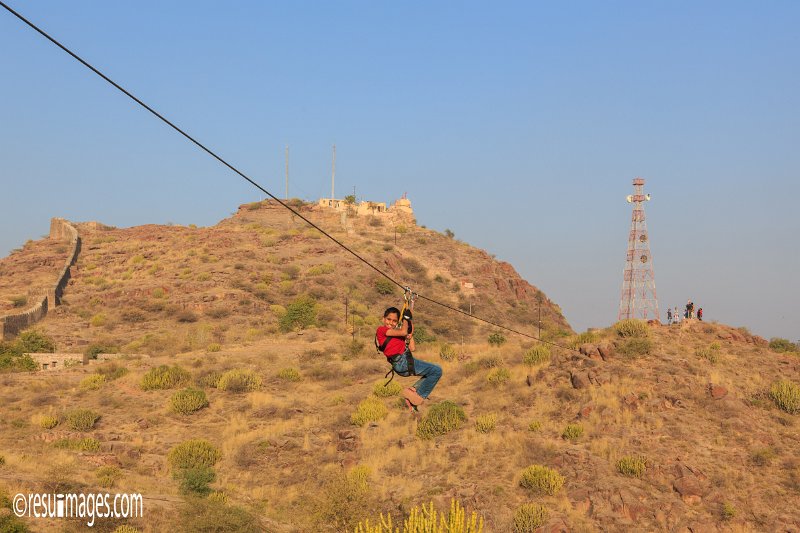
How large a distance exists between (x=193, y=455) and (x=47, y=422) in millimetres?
8105

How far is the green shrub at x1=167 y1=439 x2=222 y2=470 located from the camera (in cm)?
3138

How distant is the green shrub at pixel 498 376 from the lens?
126ft

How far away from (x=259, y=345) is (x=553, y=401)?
26.8 m

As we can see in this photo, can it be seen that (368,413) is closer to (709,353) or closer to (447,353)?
(447,353)

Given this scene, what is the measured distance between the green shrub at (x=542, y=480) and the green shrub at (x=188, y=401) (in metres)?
18.5

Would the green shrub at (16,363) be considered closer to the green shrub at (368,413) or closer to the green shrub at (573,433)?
the green shrub at (368,413)

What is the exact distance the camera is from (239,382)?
4194 cm

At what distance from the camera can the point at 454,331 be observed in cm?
7112

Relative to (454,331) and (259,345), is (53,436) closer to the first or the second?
(259,345)

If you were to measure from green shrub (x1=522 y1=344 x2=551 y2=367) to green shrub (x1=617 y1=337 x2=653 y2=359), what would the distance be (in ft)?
14.4

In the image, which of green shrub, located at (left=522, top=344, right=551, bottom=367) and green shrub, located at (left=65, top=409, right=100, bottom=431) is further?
green shrub, located at (left=522, top=344, right=551, bottom=367)

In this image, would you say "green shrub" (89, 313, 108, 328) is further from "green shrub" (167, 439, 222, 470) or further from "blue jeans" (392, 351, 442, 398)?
"blue jeans" (392, 351, 442, 398)

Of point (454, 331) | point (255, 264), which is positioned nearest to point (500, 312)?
point (454, 331)

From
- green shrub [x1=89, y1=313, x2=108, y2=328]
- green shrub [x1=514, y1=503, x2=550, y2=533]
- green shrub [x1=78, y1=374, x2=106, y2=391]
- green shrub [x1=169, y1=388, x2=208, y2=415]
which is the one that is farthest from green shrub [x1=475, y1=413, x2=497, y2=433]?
green shrub [x1=89, y1=313, x2=108, y2=328]
